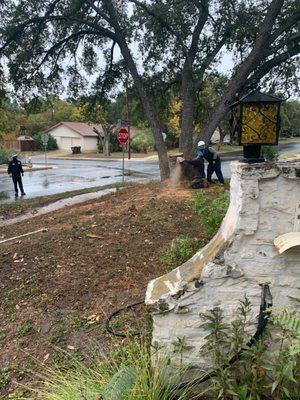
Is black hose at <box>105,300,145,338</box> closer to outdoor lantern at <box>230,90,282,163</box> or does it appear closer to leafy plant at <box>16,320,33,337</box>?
leafy plant at <box>16,320,33,337</box>

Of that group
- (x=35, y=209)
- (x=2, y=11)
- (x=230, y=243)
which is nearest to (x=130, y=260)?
(x=230, y=243)

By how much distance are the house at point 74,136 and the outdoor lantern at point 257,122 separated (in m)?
48.5

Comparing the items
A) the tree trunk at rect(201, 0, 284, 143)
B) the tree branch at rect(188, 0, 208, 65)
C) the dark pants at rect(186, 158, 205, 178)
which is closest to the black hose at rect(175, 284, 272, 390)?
the dark pants at rect(186, 158, 205, 178)

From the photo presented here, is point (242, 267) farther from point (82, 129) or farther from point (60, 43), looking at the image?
point (82, 129)

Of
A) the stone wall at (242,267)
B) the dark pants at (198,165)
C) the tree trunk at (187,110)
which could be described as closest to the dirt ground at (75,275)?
the stone wall at (242,267)

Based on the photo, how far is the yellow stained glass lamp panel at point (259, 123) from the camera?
2818mm

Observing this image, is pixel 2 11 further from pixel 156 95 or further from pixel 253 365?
pixel 253 365

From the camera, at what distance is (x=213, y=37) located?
13156 mm

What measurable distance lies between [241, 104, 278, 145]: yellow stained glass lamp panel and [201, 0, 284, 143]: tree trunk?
7586 mm

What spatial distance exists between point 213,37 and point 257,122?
11478mm

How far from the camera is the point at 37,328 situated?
12.8 ft

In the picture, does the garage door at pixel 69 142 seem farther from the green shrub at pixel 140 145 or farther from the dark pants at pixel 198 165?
the dark pants at pixel 198 165

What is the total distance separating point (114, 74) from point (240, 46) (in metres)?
4.71

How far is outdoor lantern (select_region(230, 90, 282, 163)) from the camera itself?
281 cm
